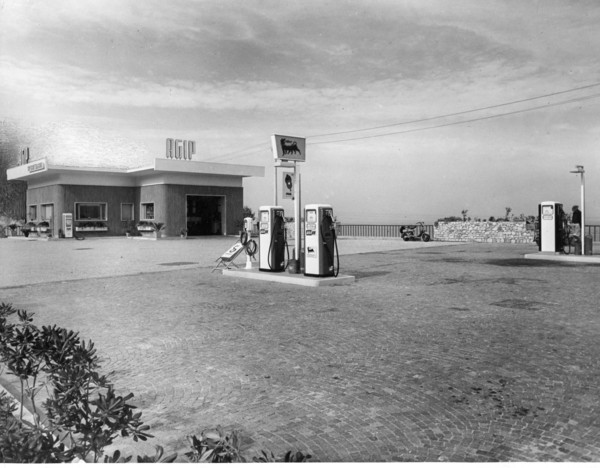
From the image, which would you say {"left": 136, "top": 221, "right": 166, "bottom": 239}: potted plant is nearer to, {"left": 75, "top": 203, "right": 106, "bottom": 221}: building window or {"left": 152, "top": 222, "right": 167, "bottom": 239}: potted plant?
{"left": 152, "top": 222, "right": 167, "bottom": 239}: potted plant

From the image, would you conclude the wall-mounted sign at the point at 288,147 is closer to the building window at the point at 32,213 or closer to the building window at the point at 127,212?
the building window at the point at 127,212

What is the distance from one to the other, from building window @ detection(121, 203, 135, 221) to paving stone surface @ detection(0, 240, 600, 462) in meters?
22.1

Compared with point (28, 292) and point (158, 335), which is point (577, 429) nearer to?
point (158, 335)

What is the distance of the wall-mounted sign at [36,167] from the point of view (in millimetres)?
27055

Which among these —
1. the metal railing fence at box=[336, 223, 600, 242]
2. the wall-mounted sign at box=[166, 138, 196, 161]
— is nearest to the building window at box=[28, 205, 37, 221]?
the wall-mounted sign at box=[166, 138, 196, 161]

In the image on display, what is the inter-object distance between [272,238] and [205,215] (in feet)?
70.3

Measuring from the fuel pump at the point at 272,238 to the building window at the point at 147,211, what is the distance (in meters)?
19.8

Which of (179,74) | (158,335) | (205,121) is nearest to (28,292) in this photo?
(158,335)

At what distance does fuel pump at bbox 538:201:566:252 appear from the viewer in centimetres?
1495

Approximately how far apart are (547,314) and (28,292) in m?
7.79

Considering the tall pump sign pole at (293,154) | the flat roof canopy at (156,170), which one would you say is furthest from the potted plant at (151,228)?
the tall pump sign pole at (293,154)

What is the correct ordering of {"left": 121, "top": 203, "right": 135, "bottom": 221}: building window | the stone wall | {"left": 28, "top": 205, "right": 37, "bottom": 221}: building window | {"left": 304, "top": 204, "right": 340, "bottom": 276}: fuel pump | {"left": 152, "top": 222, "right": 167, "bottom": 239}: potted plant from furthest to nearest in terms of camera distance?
1. {"left": 28, "top": 205, "right": 37, "bottom": 221}: building window
2. {"left": 121, "top": 203, "right": 135, "bottom": 221}: building window
3. {"left": 152, "top": 222, "right": 167, "bottom": 239}: potted plant
4. the stone wall
5. {"left": 304, "top": 204, "right": 340, "bottom": 276}: fuel pump

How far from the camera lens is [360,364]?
4324mm

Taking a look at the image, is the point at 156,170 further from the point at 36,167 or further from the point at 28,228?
the point at 28,228
